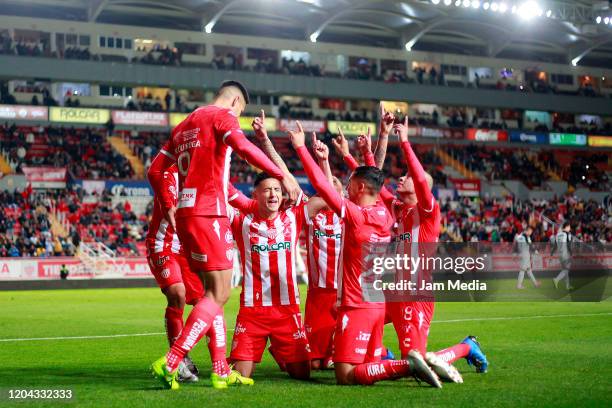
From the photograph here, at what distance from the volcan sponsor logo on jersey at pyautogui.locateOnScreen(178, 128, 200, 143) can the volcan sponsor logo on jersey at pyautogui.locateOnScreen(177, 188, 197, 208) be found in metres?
0.46

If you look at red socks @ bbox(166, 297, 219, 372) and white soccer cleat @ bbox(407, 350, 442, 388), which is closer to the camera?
red socks @ bbox(166, 297, 219, 372)

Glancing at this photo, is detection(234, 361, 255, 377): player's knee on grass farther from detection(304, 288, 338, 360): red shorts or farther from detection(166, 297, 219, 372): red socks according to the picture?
detection(166, 297, 219, 372): red socks

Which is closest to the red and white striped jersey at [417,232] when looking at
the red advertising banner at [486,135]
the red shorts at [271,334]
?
the red shorts at [271,334]

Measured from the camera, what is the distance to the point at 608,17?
62469 mm

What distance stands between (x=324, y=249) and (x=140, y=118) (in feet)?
143

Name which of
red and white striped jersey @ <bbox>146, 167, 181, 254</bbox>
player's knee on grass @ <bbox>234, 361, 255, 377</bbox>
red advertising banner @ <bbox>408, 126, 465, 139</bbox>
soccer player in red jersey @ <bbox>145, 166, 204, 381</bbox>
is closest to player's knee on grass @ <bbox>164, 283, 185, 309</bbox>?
soccer player in red jersey @ <bbox>145, 166, 204, 381</bbox>

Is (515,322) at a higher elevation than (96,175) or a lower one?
lower

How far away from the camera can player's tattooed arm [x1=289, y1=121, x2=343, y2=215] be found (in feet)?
25.3

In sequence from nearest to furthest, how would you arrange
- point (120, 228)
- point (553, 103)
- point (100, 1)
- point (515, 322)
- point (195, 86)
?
1. point (515, 322)
2. point (120, 228)
3. point (100, 1)
4. point (195, 86)
5. point (553, 103)

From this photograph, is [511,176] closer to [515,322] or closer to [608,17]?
[608,17]

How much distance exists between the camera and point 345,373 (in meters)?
8.20

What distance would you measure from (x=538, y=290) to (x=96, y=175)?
2794 centimetres

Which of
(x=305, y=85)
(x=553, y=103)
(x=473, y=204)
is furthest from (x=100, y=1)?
(x=553, y=103)

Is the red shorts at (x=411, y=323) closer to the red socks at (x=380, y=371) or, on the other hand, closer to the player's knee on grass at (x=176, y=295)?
the red socks at (x=380, y=371)
